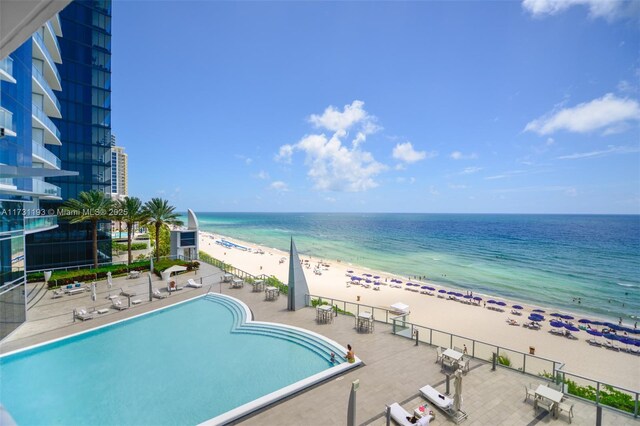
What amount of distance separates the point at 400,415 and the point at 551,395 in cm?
546

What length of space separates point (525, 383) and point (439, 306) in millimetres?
22973

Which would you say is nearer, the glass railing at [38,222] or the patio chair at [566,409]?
the patio chair at [566,409]

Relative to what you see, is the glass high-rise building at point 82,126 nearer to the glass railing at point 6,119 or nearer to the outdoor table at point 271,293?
the glass railing at point 6,119

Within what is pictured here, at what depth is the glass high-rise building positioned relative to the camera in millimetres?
31438

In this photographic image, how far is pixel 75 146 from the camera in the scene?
109 ft

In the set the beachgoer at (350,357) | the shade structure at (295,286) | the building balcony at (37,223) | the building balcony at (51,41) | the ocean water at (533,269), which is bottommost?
the ocean water at (533,269)

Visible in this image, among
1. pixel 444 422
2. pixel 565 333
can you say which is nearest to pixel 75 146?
pixel 444 422

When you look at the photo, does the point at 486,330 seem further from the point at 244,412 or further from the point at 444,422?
A: the point at 244,412

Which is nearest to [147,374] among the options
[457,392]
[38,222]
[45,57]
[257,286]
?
[257,286]

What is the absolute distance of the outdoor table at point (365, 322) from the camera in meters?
16.2

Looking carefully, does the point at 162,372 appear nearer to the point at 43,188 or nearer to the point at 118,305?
the point at 118,305

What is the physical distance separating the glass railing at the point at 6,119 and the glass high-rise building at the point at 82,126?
19.3 meters

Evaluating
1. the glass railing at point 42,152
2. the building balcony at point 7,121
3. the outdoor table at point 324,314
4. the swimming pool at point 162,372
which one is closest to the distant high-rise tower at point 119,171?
the glass railing at point 42,152

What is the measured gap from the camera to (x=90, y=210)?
28.4 meters
